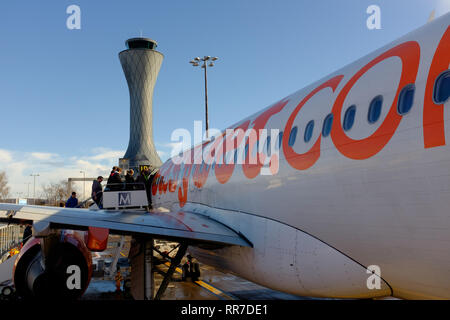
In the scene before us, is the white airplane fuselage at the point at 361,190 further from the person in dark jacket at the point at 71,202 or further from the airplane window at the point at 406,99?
the person in dark jacket at the point at 71,202

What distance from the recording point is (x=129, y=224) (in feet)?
22.3

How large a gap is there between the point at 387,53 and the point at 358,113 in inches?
34.5

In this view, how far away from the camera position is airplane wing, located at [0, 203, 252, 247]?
604 centimetres

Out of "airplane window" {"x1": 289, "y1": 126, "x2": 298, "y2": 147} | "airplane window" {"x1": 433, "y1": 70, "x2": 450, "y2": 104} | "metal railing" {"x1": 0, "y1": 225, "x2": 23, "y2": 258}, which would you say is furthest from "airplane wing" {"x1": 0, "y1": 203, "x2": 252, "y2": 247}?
"metal railing" {"x1": 0, "y1": 225, "x2": 23, "y2": 258}

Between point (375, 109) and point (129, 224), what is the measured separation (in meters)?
4.55

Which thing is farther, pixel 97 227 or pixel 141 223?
pixel 141 223

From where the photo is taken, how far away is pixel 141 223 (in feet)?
23.0

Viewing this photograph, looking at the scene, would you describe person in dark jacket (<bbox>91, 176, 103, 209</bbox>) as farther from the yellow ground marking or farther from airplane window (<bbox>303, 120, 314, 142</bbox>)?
airplane window (<bbox>303, 120, 314, 142</bbox>)

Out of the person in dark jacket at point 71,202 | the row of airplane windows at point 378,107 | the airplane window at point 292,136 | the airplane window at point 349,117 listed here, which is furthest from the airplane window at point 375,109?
the person in dark jacket at point 71,202

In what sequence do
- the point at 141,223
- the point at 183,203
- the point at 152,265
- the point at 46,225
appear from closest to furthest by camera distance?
the point at 46,225 → the point at 141,223 → the point at 152,265 → the point at 183,203

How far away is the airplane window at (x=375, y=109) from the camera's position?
4.35 metres

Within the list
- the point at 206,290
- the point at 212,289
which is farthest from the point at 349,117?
the point at 212,289
